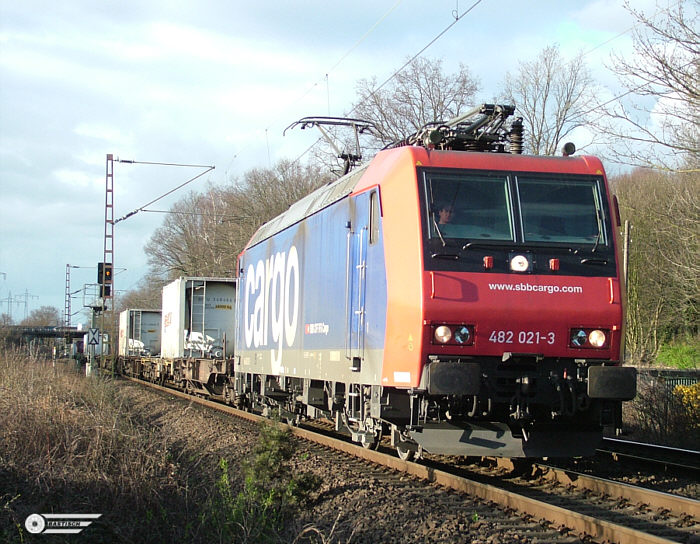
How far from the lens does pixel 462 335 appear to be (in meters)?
8.09

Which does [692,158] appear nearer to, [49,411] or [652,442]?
[652,442]

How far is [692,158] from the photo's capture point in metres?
15.2

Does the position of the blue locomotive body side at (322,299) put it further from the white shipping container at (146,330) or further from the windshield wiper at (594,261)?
the white shipping container at (146,330)

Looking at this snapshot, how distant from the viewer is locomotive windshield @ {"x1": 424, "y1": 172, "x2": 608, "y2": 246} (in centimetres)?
844

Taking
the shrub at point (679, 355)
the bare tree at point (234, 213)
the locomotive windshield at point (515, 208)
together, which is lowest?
the shrub at point (679, 355)

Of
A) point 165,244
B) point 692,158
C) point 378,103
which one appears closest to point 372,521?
point 692,158

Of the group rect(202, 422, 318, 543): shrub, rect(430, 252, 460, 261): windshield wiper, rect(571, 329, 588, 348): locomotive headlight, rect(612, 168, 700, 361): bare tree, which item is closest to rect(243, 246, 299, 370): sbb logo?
rect(202, 422, 318, 543): shrub

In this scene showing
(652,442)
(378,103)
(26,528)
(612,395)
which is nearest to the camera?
(26,528)

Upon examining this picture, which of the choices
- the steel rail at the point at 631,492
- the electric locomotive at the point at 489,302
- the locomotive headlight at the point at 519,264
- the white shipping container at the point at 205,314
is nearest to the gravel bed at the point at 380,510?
the electric locomotive at the point at 489,302

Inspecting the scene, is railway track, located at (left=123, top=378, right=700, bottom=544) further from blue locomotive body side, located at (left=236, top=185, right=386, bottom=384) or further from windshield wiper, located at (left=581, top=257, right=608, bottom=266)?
windshield wiper, located at (left=581, top=257, right=608, bottom=266)

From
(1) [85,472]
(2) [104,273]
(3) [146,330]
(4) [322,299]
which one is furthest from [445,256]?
(3) [146,330]

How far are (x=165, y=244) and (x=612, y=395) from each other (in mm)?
55683

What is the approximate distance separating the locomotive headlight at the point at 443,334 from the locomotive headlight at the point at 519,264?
927 millimetres

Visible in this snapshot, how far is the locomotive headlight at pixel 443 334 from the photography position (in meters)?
8.03
